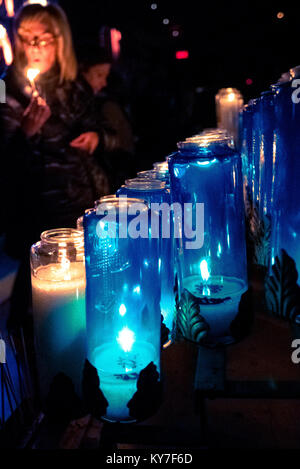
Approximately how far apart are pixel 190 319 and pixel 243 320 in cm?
10

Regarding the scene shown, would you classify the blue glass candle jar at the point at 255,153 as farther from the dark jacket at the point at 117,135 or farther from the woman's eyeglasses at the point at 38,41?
the dark jacket at the point at 117,135

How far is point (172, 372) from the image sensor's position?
734 millimetres

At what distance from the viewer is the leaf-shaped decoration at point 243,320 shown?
0.71 meters

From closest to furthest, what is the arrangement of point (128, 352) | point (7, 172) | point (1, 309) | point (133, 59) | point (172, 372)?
point (128, 352), point (172, 372), point (7, 172), point (1, 309), point (133, 59)

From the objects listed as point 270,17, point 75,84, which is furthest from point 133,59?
point 75,84

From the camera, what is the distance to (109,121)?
347 centimetres

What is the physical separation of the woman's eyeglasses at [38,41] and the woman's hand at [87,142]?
20.0 inches

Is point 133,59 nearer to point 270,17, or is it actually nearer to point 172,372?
point 270,17

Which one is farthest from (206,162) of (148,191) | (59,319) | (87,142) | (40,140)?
(87,142)

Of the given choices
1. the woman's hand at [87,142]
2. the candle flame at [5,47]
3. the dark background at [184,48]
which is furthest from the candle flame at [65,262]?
the dark background at [184,48]

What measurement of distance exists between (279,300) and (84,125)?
205cm

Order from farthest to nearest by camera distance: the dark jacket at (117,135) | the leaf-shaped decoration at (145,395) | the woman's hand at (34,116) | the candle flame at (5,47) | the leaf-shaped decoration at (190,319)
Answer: the dark jacket at (117,135), the candle flame at (5,47), the woman's hand at (34,116), the leaf-shaped decoration at (190,319), the leaf-shaped decoration at (145,395)

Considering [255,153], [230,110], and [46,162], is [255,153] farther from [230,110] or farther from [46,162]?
[46,162]

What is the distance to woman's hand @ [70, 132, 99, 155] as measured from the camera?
2.36 metres
